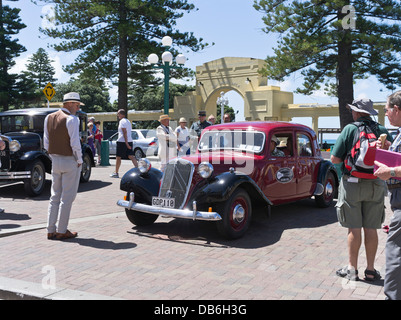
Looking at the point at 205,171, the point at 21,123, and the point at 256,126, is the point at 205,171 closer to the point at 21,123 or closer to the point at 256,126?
the point at 256,126

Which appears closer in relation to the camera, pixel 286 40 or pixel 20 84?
pixel 286 40

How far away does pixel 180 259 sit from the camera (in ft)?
16.3

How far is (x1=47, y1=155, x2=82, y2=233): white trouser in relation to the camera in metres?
5.70

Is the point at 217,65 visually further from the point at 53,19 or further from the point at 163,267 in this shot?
the point at 163,267

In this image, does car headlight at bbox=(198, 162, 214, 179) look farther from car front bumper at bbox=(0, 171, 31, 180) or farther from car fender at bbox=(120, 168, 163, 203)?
car front bumper at bbox=(0, 171, 31, 180)

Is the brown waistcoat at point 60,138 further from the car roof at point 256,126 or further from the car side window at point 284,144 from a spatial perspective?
the car side window at point 284,144

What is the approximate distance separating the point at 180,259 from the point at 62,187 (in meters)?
1.99

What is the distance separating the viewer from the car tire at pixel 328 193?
26.6 ft

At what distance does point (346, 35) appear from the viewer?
59.4 feet

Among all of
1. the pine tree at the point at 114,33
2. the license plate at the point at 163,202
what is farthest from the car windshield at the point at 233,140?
the pine tree at the point at 114,33

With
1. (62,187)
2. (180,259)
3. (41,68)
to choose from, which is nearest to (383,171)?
(180,259)

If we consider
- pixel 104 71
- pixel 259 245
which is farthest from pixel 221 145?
pixel 104 71
